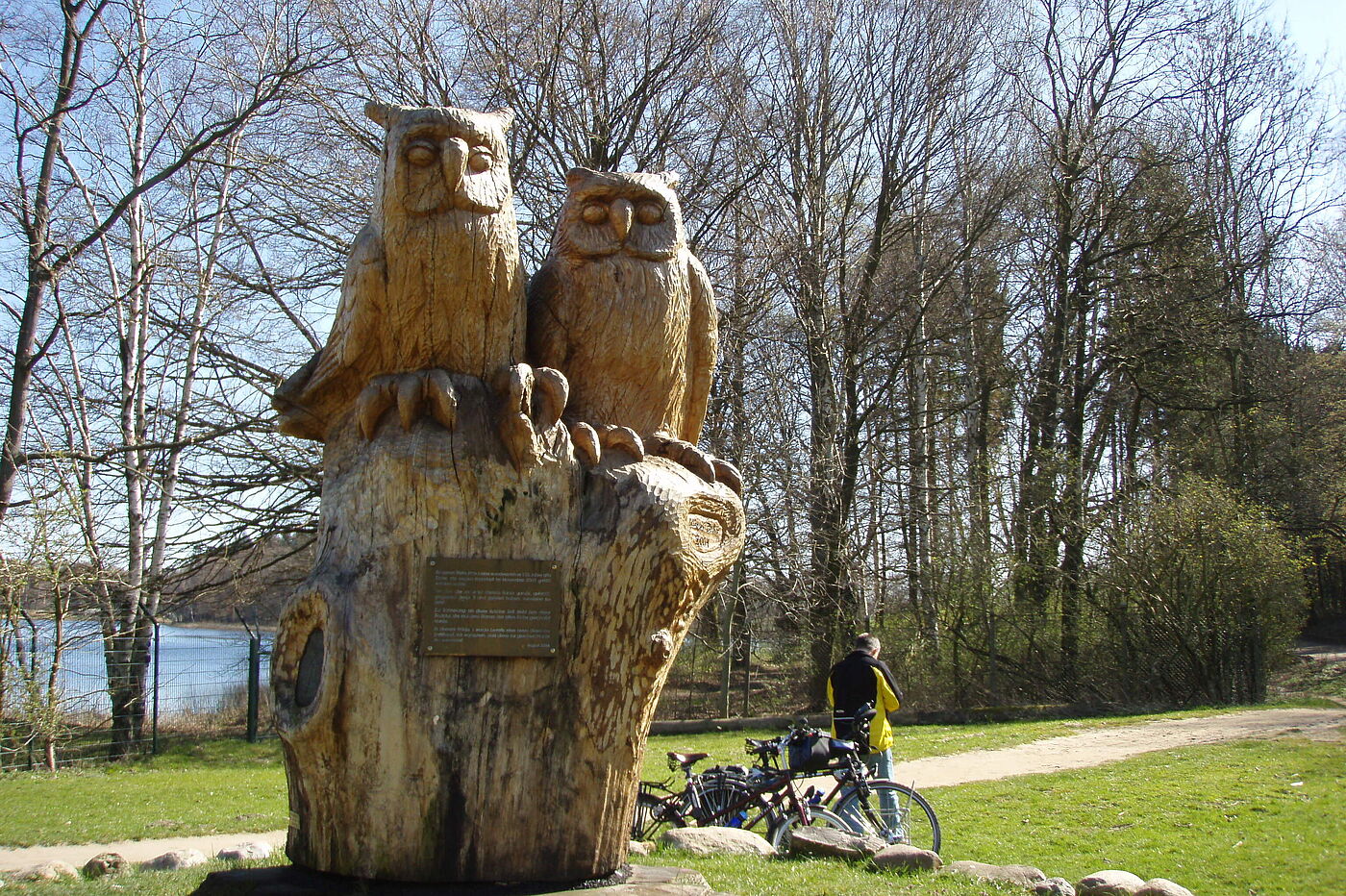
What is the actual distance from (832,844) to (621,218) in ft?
12.3

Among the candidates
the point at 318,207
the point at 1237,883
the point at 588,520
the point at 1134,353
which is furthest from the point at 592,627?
the point at 1134,353

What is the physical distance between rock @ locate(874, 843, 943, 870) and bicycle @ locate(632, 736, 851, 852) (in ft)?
3.27

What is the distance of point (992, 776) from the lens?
9.69m

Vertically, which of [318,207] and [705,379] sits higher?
[318,207]

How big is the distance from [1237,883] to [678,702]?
34.5 ft

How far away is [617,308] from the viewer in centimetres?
448

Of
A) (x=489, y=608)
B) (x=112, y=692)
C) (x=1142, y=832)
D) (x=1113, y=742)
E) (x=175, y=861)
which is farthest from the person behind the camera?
(x=112, y=692)

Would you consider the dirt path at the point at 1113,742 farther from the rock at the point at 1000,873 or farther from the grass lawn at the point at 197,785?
the rock at the point at 1000,873

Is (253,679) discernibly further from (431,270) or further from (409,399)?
(431,270)

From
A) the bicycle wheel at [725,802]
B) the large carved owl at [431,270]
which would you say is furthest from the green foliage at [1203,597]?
the large carved owl at [431,270]

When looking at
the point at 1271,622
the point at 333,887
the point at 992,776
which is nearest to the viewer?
the point at 333,887

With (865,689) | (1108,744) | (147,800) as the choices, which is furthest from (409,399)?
(1108,744)

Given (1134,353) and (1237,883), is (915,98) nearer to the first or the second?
(1134,353)

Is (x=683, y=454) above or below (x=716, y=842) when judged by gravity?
above
